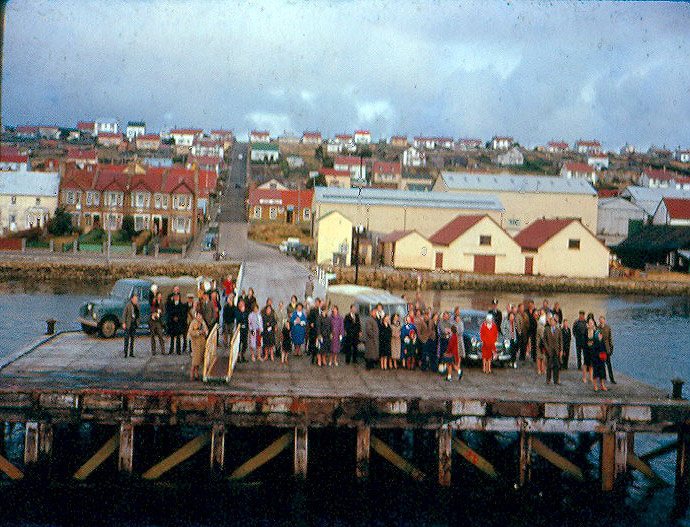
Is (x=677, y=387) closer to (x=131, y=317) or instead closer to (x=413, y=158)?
(x=131, y=317)

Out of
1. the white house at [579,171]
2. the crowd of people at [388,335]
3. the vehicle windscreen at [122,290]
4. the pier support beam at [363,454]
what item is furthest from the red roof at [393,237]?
the white house at [579,171]

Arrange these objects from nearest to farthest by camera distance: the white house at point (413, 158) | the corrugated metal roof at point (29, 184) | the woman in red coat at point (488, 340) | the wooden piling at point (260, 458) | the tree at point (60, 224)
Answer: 1. the wooden piling at point (260, 458)
2. the woman in red coat at point (488, 340)
3. the tree at point (60, 224)
4. the corrugated metal roof at point (29, 184)
5. the white house at point (413, 158)

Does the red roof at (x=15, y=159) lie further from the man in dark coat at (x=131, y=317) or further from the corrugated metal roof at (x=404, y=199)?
the man in dark coat at (x=131, y=317)

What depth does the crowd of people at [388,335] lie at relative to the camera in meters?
19.8

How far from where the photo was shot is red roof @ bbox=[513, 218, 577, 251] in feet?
239

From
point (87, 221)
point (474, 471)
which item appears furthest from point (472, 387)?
point (87, 221)

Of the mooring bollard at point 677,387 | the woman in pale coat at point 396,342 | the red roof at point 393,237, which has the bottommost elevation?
the mooring bollard at point 677,387

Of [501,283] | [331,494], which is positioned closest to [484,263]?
[501,283]

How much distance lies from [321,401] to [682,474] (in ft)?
28.5

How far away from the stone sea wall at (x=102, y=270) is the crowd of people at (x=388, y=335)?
42.8 meters

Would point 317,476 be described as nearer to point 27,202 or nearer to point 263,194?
point 27,202

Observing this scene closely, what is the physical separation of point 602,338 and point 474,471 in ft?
15.6

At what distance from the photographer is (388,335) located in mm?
20578

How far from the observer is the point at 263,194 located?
10212 centimetres
